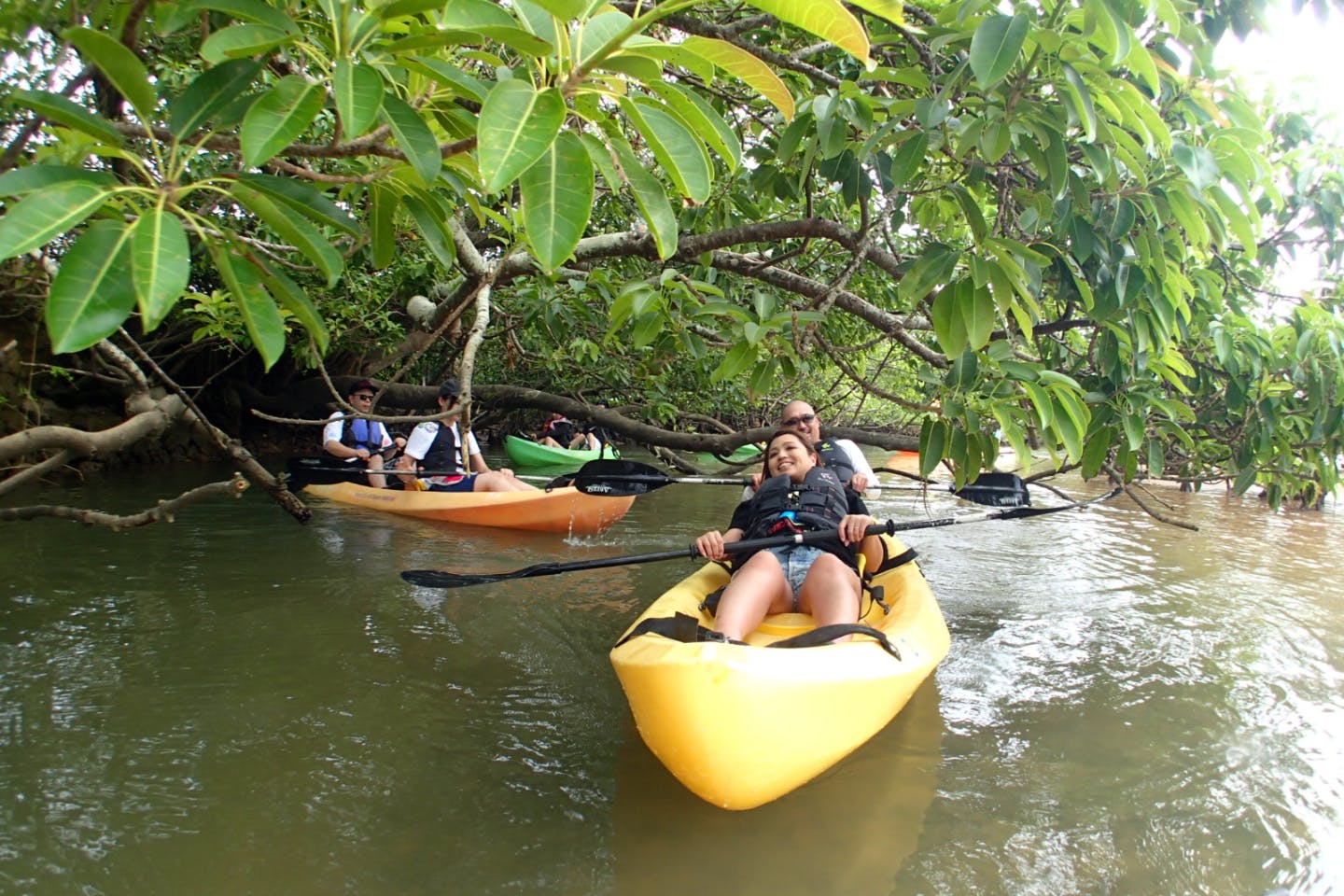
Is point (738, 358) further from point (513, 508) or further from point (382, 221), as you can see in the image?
point (513, 508)

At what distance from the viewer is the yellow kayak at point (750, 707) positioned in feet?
6.80

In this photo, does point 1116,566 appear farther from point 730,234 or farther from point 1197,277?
point 730,234

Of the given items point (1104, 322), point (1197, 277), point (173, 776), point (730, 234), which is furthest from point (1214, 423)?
point (173, 776)

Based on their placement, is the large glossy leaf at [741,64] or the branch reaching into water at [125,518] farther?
the branch reaching into water at [125,518]

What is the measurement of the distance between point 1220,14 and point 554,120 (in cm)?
219

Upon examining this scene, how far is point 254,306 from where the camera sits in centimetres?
126

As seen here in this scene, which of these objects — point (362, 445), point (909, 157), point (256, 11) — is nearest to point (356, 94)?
point (256, 11)

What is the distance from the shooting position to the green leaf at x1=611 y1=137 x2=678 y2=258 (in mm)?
1342

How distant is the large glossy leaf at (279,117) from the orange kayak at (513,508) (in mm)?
5034

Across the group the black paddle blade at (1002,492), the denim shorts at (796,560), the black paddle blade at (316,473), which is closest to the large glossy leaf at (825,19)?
the denim shorts at (796,560)

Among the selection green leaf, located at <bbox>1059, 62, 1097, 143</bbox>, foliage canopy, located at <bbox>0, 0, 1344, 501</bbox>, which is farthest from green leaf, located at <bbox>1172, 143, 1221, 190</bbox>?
green leaf, located at <bbox>1059, 62, 1097, 143</bbox>

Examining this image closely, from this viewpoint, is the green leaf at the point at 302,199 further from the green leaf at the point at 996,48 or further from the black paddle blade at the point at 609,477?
the black paddle blade at the point at 609,477

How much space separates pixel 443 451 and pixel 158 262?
21.0 feet

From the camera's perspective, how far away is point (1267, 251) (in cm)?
362
